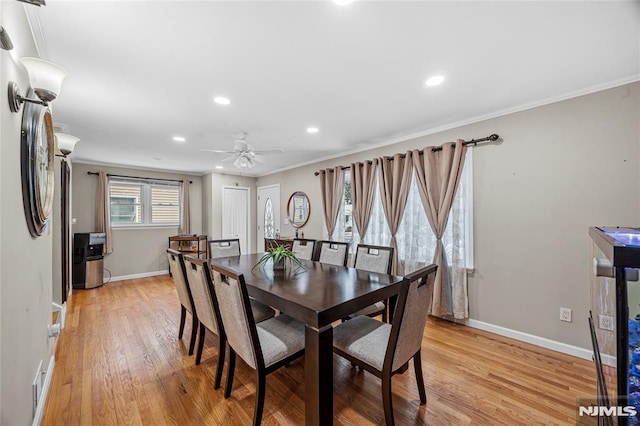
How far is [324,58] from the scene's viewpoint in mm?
1829

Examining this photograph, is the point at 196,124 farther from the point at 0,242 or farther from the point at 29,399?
the point at 29,399

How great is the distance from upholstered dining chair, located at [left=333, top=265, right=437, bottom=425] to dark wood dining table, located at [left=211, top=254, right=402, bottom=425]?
257 millimetres

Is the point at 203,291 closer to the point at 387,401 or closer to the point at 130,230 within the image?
the point at 387,401

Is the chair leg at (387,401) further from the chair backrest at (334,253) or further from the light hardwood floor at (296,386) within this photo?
the chair backrest at (334,253)

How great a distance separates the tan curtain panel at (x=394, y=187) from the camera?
3.49m

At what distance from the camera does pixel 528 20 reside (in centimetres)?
149

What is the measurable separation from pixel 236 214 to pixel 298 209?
1.93 meters

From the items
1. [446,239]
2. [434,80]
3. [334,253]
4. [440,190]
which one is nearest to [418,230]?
[446,239]

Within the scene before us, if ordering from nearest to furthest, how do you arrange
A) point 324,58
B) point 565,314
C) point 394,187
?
1. point 324,58
2. point 565,314
3. point 394,187

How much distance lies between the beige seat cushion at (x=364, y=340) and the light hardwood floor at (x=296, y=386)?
42 cm

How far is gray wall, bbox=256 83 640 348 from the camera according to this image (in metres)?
2.17

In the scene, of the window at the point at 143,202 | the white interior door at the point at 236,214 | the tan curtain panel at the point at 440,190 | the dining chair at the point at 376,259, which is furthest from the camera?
the white interior door at the point at 236,214

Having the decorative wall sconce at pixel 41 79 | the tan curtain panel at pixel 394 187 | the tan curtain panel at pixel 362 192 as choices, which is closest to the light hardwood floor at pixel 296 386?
the tan curtain panel at pixel 394 187

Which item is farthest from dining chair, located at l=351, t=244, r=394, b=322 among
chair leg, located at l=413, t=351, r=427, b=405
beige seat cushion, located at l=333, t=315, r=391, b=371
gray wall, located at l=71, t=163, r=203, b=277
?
gray wall, located at l=71, t=163, r=203, b=277
